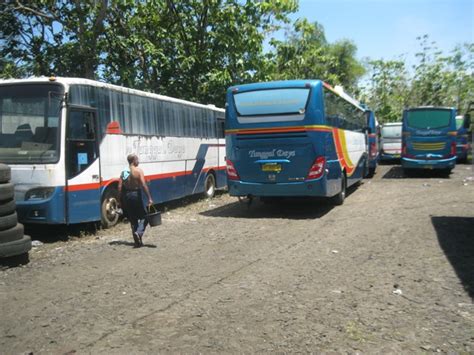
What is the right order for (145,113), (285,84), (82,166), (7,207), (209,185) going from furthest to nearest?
(209,185)
(145,113)
(285,84)
(82,166)
(7,207)

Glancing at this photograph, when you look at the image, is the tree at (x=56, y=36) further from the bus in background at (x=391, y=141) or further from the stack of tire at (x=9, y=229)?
the bus in background at (x=391, y=141)

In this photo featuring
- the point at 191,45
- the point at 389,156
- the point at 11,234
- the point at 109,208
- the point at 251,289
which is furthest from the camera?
the point at 389,156

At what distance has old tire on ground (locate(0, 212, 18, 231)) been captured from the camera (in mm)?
6926

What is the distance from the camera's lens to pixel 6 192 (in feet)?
23.5

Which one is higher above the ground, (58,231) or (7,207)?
(7,207)

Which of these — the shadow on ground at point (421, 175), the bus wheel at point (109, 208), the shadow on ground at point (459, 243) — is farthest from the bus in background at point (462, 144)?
the bus wheel at point (109, 208)

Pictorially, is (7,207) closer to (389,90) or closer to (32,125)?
(32,125)

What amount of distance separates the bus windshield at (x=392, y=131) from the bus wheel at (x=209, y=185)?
14.6 metres

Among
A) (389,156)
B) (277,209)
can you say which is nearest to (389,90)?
(389,156)

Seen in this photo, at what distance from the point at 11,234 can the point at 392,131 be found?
23476 mm

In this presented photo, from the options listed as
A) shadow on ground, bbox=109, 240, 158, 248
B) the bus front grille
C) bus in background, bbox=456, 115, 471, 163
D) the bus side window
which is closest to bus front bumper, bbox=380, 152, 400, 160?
bus in background, bbox=456, 115, 471, 163

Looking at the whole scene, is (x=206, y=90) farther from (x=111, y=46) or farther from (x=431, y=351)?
(x=431, y=351)

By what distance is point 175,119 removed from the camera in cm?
1324

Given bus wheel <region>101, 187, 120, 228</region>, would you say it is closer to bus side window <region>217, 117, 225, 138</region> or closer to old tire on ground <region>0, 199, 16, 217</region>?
old tire on ground <region>0, 199, 16, 217</region>
